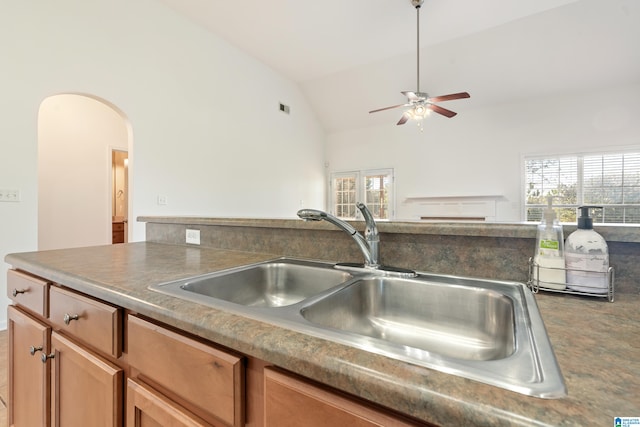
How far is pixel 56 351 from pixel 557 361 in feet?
4.17

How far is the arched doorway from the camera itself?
381 cm

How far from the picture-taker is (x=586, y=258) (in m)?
0.70

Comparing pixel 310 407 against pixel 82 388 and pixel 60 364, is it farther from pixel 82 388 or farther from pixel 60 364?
pixel 60 364

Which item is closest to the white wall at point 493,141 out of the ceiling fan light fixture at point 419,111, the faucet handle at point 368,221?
the ceiling fan light fixture at point 419,111

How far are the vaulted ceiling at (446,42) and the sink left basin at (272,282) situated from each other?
3.42m

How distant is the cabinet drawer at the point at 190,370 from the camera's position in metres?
0.53

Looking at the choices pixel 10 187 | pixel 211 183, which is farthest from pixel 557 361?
pixel 211 183

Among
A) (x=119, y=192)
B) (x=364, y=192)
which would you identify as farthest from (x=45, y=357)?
(x=364, y=192)

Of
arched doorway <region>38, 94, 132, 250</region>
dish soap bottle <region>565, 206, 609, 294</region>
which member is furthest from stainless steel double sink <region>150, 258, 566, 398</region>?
arched doorway <region>38, 94, 132, 250</region>

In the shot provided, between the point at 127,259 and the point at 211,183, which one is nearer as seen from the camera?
the point at 127,259

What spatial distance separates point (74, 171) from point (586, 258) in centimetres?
517

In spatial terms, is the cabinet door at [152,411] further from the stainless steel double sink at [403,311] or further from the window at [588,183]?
the window at [588,183]

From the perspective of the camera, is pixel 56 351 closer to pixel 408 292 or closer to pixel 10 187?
pixel 408 292

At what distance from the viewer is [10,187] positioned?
2377 millimetres
